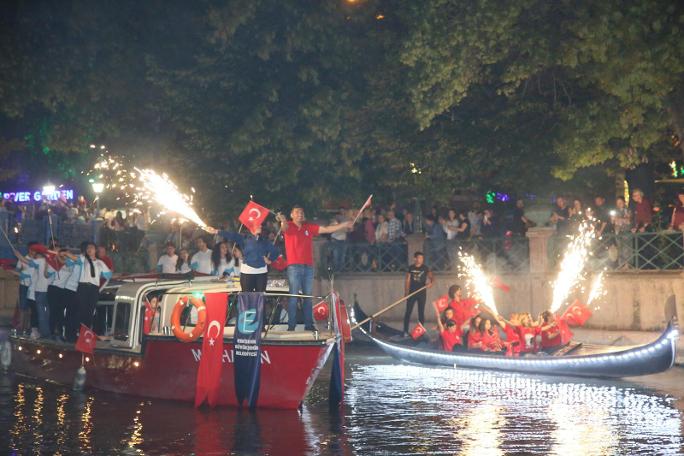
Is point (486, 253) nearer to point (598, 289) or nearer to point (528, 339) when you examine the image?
point (598, 289)

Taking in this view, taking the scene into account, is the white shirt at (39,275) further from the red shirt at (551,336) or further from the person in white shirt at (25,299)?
the red shirt at (551,336)

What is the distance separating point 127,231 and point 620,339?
21272mm

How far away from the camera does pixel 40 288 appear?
22766 millimetres

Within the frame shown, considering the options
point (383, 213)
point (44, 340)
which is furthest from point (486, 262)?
point (44, 340)

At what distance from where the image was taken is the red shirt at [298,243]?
19.2 meters

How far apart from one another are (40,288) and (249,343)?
25.5 ft

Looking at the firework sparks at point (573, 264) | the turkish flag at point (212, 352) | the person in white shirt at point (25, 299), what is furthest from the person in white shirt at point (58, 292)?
the firework sparks at point (573, 264)

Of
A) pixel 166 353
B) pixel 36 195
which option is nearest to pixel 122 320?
pixel 166 353

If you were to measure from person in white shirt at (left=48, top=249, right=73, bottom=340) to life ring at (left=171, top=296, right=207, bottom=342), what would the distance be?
5.34 metres

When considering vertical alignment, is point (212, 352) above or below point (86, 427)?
above

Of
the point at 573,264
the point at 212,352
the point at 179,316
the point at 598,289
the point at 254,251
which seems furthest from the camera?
the point at 573,264

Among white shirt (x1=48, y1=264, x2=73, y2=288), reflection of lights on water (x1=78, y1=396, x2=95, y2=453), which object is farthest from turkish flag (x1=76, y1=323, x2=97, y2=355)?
white shirt (x1=48, y1=264, x2=73, y2=288)

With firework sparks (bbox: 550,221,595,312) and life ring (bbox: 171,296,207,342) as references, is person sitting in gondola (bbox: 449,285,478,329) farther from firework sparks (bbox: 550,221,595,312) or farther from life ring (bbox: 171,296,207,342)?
life ring (bbox: 171,296,207,342)

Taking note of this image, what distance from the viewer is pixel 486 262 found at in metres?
28.8
